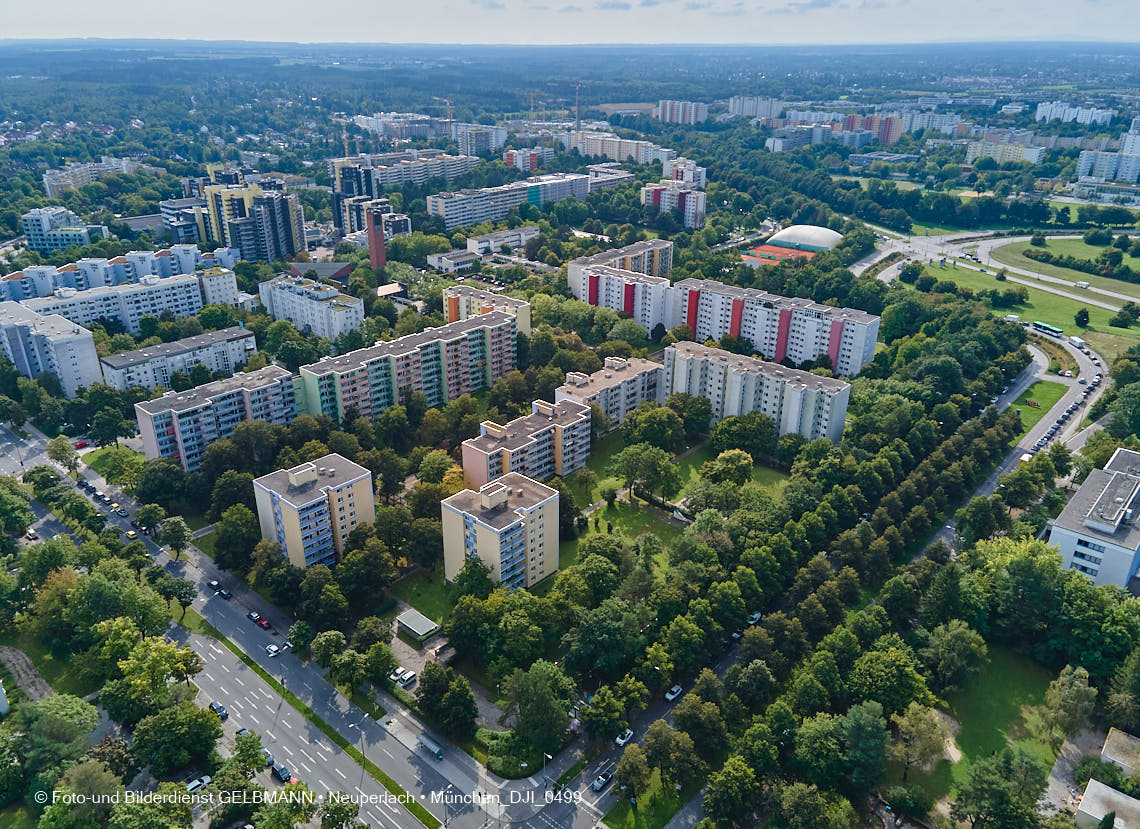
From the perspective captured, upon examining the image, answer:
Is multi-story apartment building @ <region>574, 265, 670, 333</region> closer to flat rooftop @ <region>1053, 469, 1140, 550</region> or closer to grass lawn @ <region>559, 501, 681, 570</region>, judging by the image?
grass lawn @ <region>559, 501, 681, 570</region>

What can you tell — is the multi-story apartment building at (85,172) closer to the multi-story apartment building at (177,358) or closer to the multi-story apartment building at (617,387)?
the multi-story apartment building at (177,358)

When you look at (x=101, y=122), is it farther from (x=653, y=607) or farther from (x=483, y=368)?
(x=653, y=607)

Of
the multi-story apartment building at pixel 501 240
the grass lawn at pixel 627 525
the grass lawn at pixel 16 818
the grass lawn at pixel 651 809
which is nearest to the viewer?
the grass lawn at pixel 16 818

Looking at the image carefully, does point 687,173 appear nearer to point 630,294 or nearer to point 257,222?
point 630,294

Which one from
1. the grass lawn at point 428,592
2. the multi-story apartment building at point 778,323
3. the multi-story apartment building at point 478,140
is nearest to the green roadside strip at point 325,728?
the grass lawn at point 428,592

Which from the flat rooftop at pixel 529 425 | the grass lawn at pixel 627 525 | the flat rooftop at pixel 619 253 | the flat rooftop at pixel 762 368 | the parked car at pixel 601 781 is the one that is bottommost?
the parked car at pixel 601 781

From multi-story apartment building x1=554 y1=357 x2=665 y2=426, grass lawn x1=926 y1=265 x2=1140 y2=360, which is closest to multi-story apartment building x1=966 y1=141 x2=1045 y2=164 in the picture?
grass lawn x1=926 y1=265 x2=1140 y2=360

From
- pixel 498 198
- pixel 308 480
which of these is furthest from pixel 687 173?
pixel 308 480
